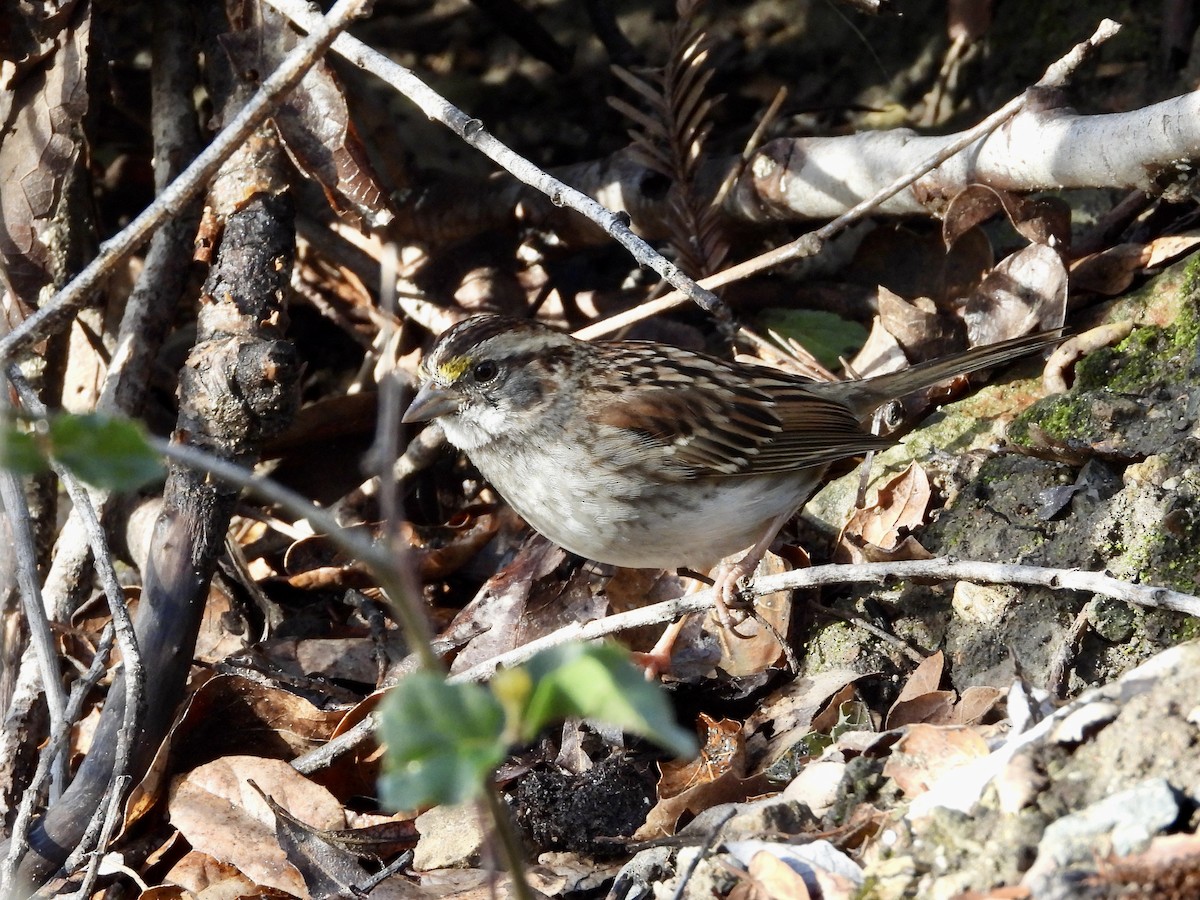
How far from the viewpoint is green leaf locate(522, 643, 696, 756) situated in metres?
1.39

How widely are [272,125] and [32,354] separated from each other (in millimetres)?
1134

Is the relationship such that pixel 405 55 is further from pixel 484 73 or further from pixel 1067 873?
pixel 1067 873

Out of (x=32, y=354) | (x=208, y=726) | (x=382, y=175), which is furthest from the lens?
(x=382, y=175)

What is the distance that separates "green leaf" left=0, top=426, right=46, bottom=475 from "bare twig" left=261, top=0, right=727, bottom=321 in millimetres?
1833

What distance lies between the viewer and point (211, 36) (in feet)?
14.8

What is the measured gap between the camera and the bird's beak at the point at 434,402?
399cm

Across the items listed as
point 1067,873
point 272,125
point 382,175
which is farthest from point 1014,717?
point 382,175

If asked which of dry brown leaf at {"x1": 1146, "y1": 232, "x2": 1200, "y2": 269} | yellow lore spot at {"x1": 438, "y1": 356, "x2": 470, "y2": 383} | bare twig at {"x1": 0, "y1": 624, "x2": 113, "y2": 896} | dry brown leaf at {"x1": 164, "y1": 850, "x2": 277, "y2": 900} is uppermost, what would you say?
yellow lore spot at {"x1": 438, "y1": 356, "x2": 470, "y2": 383}

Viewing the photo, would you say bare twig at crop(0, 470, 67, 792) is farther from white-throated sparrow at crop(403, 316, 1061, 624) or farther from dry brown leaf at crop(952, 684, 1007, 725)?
dry brown leaf at crop(952, 684, 1007, 725)

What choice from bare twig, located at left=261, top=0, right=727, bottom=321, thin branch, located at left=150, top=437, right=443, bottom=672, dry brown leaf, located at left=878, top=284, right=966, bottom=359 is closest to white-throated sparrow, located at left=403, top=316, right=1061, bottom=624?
dry brown leaf, located at left=878, top=284, right=966, bottom=359

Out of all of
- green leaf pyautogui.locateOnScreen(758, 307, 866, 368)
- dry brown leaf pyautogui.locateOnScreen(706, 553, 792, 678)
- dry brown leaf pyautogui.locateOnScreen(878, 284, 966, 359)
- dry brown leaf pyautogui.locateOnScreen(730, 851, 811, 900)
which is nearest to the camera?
→ dry brown leaf pyautogui.locateOnScreen(730, 851, 811, 900)

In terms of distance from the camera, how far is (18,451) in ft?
4.75

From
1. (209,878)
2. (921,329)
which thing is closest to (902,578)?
(921,329)

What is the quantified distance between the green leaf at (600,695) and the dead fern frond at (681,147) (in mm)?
3386
